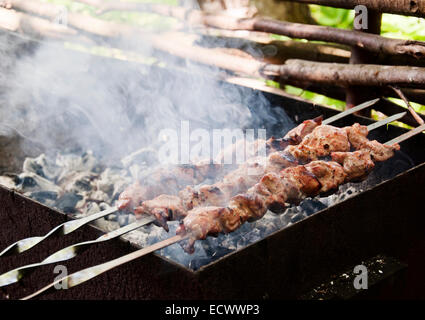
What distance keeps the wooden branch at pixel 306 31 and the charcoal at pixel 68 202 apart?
88.9 inches

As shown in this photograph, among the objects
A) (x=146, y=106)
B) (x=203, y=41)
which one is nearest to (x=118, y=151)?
(x=146, y=106)

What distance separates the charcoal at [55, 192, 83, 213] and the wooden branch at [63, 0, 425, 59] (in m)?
2.26

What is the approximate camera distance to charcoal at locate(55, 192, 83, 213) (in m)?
→ 3.44

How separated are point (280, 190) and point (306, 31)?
2194 mm

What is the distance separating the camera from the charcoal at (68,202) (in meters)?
3.44

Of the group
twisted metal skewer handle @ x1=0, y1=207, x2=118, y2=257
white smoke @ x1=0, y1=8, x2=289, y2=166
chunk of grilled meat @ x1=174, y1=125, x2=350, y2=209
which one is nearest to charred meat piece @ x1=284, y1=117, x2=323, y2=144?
chunk of grilled meat @ x1=174, y1=125, x2=350, y2=209

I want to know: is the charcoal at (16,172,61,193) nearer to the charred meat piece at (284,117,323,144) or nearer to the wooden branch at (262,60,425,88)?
the charred meat piece at (284,117,323,144)

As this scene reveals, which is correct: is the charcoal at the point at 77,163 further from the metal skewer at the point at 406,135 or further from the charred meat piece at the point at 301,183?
the metal skewer at the point at 406,135

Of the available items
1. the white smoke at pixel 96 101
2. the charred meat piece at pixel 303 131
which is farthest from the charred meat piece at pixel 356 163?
the white smoke at pixel 96 101

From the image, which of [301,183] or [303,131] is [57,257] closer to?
[301,183]

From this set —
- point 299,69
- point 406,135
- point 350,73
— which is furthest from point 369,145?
point 299,69

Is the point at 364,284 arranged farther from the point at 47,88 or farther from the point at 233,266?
the point at 47,88

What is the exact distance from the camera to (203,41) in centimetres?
543
